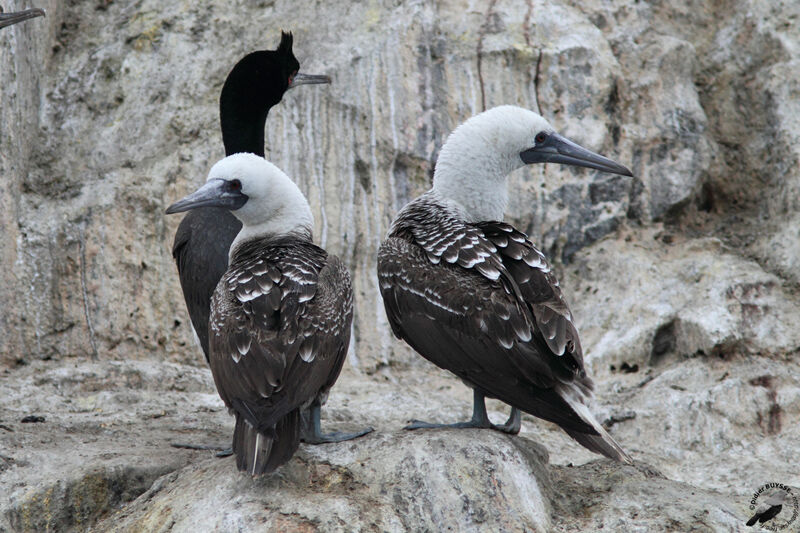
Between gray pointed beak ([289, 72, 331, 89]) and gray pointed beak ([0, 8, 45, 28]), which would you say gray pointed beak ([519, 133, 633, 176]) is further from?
gray pointed beak ([0, 8, 45, 28])

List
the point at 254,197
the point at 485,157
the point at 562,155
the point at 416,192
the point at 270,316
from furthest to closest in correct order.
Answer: the point at 416,192, the point at 562,155, the point at 485,157, the point at 254,197, the point at 270,316

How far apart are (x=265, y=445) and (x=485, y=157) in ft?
8.11

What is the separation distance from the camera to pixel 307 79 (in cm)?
817

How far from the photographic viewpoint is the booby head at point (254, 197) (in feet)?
19.3

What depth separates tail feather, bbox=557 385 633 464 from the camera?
5.05 m

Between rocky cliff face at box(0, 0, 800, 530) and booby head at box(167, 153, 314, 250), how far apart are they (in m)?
1.40

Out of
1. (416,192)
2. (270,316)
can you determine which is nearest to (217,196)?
(270,316)

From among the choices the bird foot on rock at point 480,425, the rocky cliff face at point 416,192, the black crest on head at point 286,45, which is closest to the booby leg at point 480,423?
the bird foot on rock at point 480,425

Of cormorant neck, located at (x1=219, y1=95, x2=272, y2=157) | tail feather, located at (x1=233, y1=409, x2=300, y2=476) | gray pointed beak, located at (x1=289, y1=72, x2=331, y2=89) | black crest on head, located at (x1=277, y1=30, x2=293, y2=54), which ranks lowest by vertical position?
tail feather, located at (x1=233, y1=409, x2=300, y2=476)

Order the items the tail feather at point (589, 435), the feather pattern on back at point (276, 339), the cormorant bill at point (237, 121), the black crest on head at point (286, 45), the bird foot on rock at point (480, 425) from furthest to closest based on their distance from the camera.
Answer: the black crest on head at point (286, 45)
the cormorant bill at point (237, 121)
the bird foot on rock at point (480, 425)
the tail feather at point (589, 435)
the feather pattern on back at point (276, 339)

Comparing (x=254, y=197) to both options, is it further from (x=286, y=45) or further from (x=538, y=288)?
(x=286, y=45)

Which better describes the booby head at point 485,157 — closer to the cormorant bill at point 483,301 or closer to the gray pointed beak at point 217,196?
the cormorant bill at point 483,301

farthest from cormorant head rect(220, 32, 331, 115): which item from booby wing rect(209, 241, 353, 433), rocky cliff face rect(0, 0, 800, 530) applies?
booby wing rect(209, 241, 353, 433)

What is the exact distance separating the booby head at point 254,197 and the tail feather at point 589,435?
74.5 inches
